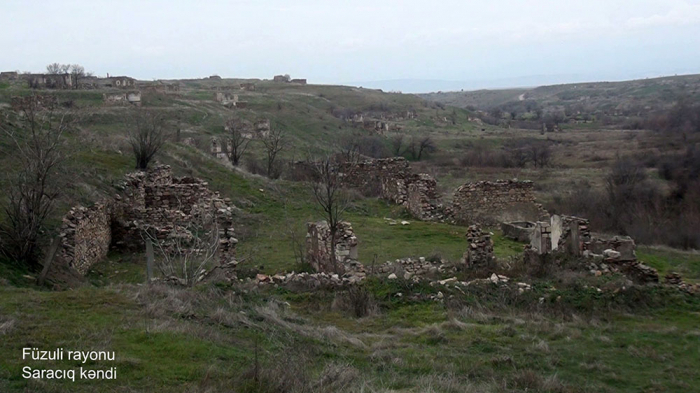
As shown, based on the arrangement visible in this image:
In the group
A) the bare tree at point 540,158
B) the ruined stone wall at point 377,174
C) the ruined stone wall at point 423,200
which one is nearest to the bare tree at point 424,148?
the bare tree at point 540,158

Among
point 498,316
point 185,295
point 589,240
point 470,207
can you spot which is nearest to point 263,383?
point 185,295

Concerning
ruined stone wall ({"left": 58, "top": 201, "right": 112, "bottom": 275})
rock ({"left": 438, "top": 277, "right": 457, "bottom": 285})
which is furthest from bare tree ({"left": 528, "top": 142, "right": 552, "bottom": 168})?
ruined stone wall ({"left": 58, "top": 201, "right": 112, "bottom": 275})

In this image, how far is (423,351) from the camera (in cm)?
851

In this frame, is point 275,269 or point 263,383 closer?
point 263,383

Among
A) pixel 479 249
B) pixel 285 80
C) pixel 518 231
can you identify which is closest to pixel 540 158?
pixel 518 231

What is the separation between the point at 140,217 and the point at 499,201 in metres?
14.0

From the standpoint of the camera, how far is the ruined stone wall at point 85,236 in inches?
493

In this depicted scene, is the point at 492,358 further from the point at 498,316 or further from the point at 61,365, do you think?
the point at 61,365

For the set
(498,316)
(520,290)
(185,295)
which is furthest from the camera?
(520,290)

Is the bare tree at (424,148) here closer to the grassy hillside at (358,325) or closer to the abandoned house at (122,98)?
the abandoned house at (122,98)

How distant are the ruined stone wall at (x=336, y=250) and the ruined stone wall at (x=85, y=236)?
16.9 ft

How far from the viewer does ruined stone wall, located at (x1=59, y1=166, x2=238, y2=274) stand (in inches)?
519

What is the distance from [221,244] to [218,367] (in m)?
7.05

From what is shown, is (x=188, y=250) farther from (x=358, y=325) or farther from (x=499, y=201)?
(x=499, y=201)
